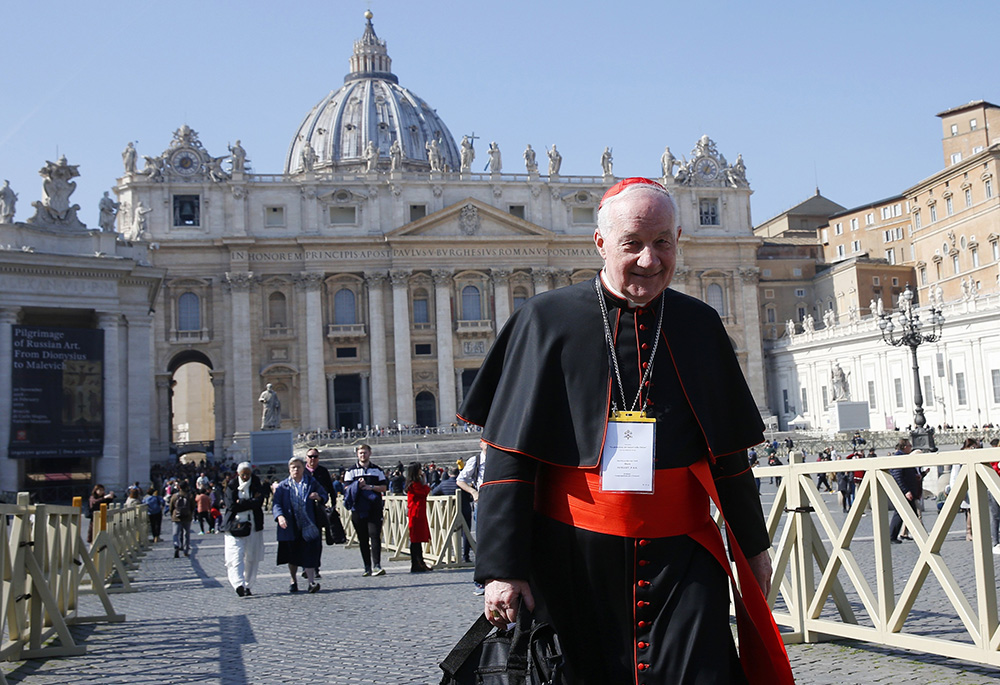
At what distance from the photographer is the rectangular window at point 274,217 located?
52.2 m

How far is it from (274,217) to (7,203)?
89.8ft

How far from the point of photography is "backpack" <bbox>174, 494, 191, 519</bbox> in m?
16.1

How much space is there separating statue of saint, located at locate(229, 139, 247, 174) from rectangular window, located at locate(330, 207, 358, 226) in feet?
16.5

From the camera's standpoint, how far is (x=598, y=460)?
9.70ft

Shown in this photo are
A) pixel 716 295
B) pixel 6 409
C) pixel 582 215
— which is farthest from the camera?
pixel 716 295

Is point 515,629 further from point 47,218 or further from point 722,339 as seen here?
point 47,218

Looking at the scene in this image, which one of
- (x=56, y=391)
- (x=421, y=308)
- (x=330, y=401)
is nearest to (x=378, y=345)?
(x=421, y=308)

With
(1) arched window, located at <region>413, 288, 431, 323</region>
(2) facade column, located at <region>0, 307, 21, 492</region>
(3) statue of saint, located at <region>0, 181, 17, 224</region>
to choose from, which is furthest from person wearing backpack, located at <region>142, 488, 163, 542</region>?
(1) arched window, located at <region>413, 288, 431, 323</region>

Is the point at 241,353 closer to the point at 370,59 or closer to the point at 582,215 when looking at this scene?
the point at 582,215

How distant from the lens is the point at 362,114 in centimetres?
8138

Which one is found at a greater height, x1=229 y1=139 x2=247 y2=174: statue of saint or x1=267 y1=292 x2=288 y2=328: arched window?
x1=229 y1=139 x2=247 y2=174: statue of saint

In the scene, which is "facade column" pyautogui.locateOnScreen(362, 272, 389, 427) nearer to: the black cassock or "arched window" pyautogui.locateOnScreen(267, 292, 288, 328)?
"arched window" pyautogui.locateOnScreen(267, 292, 288, 328)

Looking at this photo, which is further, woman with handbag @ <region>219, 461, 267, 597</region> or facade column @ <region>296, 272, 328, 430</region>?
facade column @ <region>296, 272, 328, 430</region>

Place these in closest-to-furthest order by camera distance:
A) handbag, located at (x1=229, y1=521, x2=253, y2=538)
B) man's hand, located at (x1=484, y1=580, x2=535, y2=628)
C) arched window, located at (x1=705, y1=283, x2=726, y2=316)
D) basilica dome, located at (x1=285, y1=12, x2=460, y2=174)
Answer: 1. man's hand, located at (x1=484, y1=580, x2=535, y2=628)
2. handbag, located at (x1=229, y1=521, x2=253, y2=538)
3. arched window, located at (x1=705, y1=283, x2=726, y2=316)
4. basilica dome, located at (x1=285, y1=12, x2=460, y2=174)
